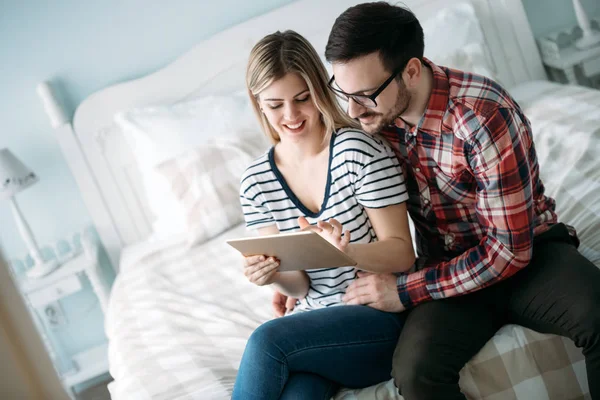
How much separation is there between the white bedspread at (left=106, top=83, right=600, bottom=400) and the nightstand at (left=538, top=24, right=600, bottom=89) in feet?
0.56

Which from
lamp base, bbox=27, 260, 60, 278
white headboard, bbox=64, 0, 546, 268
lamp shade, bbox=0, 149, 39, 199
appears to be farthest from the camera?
white headboard, bbox=64, 0, 546, 268

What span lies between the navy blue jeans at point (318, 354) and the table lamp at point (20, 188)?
1.73 m

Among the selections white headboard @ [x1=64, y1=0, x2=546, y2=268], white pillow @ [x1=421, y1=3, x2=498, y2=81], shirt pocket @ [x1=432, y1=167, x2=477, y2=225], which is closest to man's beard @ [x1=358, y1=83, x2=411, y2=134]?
shirt pocket @ [x1=432, y1=167, x2=477, y2=225]

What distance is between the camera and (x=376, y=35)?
119cm

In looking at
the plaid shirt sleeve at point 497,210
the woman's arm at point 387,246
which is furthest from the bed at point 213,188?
the woman's arm at point 387,246

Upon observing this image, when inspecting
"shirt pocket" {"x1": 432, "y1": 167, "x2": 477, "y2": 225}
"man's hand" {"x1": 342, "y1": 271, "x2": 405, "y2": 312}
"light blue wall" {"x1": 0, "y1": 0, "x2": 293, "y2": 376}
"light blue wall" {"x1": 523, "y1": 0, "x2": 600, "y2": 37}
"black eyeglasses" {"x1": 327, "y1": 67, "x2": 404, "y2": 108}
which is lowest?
"man's hand" {"x1": 342, "y1": 271, "x2": 405, "y2": 312}

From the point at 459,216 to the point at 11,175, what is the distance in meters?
1.96

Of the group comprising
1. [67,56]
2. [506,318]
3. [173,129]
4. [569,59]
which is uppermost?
[67,56]

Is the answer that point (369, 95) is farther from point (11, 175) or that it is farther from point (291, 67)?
point (11, 175)

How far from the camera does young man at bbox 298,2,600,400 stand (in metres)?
1.12

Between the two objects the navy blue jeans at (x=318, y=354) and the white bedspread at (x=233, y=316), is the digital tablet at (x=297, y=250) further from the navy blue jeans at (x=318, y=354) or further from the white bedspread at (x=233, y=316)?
the white bedspread at (x=233, y=316)

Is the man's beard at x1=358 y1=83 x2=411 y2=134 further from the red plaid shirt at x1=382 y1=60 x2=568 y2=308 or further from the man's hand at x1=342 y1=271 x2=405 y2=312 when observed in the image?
the man's hand at x1=342 y1=271 x2=405 y2=312

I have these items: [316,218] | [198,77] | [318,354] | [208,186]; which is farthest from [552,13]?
[318,354]

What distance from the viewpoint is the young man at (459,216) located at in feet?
3.69
